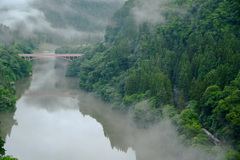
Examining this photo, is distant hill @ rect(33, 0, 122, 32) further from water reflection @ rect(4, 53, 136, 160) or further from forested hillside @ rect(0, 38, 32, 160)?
water reflection @ rect(4, 53, 136, 160)

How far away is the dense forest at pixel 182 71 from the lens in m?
24.4

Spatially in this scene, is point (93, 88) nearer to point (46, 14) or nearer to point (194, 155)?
point (194, 155)

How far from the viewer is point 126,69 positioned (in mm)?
43375

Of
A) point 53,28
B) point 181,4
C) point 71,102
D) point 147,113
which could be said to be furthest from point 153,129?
point 53,28

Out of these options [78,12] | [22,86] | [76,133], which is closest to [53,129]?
[76,133]

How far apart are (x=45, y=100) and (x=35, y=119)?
7.39 meters

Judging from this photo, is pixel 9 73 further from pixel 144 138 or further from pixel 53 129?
pixel 144 138

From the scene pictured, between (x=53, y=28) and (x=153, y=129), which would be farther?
(x=53, y=28)

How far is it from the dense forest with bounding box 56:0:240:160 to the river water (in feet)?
3.99

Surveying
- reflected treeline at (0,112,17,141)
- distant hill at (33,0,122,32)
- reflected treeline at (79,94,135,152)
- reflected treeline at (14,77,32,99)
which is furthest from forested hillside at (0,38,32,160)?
distant hill at (33,0,122,32)

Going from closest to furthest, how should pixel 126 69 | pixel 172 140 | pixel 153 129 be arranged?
pixel 172 140
pixel 153 129
pixel 126 69

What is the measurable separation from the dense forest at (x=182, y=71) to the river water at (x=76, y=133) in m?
1.22

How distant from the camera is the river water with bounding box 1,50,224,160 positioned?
2733 centimetres

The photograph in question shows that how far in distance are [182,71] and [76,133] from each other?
36.2 feet
